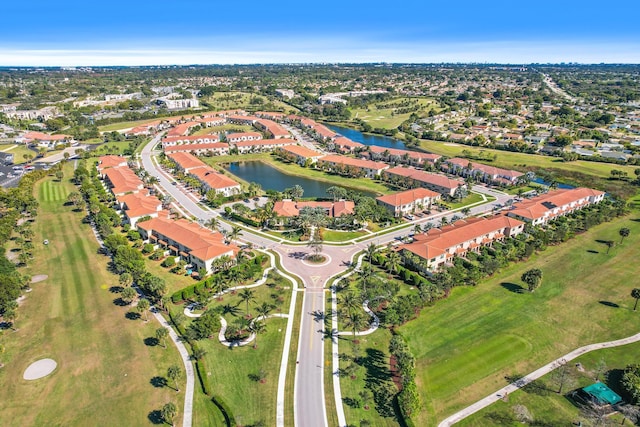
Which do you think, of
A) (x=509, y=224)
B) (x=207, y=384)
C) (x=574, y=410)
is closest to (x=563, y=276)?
(x=509, y=224)

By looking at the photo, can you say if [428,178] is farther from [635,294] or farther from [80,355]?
[80,355]

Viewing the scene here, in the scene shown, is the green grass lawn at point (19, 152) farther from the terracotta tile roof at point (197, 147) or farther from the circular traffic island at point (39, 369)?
the circular traffic island at point (39, 369)

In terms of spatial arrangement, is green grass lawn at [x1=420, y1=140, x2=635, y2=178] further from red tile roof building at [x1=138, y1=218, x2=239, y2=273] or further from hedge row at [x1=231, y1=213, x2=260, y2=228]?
red tile roof building at [x1=138, y1=218, x2=239, y2=273]

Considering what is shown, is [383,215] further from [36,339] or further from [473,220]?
[36,339]

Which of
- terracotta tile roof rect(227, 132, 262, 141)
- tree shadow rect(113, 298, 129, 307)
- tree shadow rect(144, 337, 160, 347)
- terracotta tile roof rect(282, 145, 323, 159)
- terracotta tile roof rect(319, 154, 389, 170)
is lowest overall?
tree shadow rect(144, 337, 160, 347)

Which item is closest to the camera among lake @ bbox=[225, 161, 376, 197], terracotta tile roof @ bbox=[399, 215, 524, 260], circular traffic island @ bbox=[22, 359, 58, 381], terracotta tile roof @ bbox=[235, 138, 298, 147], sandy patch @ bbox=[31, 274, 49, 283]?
circular traffic island @ bbox=[22, 359, 58, 381]

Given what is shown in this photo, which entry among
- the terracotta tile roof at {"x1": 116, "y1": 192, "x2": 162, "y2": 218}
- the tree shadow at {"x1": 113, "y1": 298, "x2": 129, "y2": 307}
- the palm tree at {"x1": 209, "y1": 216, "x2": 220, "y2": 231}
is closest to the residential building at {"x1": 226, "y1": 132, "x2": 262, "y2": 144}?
the terracotta tile roof at {"x1": 116, "y1": 192, "x2": 162, "y2": 218}

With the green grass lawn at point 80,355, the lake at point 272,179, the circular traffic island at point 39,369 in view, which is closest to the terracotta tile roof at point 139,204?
the green grass lawn at point 80,355
